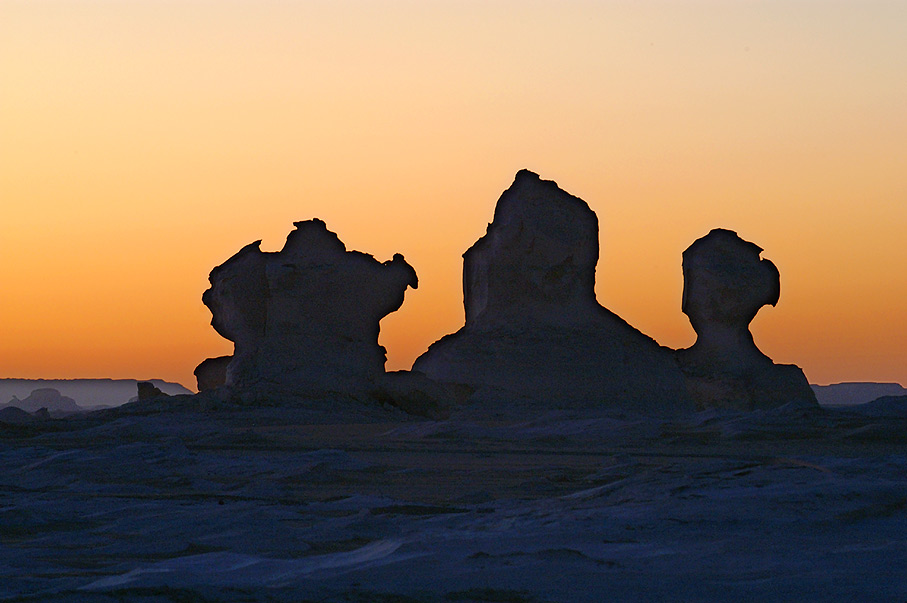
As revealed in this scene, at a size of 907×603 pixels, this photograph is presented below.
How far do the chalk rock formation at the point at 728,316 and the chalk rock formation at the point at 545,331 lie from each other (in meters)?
8.65

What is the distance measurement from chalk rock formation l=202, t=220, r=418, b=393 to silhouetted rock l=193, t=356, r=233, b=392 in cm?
487

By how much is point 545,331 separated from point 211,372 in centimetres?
871

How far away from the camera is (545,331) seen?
27.5m

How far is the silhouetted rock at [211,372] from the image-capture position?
92.2ft

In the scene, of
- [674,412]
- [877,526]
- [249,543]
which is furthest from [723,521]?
[674,412]

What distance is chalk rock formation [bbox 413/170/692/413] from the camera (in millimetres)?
25703

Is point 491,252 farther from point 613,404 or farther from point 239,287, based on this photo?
point 239,287

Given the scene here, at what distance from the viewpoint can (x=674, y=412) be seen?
2611 centimetres

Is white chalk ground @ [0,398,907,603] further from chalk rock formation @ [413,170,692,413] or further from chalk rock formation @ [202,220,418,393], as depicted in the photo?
chalk rock formation @ [413,170,692,413]

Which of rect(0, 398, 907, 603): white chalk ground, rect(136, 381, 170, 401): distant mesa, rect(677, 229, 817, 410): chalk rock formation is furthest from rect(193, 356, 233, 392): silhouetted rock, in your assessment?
rect(0, 398, 907, 603): white chalk ground

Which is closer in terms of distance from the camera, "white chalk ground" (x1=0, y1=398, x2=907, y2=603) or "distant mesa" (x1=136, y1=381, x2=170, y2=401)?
"white chalk ground" (x1=0, y1=398, x2=907, y2=603)

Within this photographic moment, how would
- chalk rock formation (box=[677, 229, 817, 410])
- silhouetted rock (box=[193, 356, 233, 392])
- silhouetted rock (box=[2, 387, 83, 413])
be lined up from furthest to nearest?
silhouetted rock (box=[2, 387, 83, 413]), chalk rock formation (box=[677, 229, 817, 410]), silhouetted rock (box=[193, 356, 233, 392])

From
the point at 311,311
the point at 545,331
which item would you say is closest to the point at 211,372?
the point at 311,311

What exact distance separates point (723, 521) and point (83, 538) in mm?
3113
